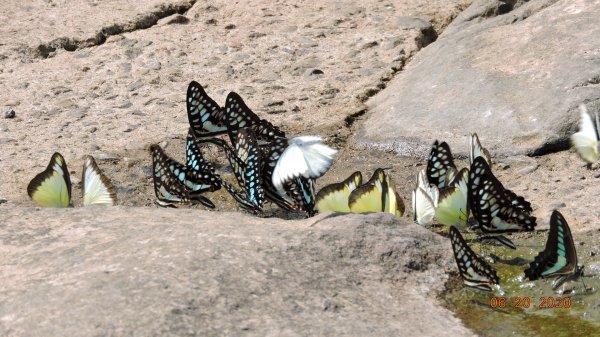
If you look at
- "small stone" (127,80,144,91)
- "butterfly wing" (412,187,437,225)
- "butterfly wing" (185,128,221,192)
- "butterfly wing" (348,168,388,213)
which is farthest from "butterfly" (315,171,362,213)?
"small stone" (127,80,144,91)

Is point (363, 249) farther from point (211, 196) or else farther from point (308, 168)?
point (211, 196)

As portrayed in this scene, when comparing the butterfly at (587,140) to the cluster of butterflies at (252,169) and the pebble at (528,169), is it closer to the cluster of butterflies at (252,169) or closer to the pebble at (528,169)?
the pebble at (528,169)

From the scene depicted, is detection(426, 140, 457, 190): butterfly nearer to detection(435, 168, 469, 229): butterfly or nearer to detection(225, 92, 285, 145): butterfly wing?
detection(435, 168, 469, 229): butterfly

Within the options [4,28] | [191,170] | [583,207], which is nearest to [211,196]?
[191,170]

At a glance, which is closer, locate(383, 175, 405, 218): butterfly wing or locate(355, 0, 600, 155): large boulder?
locate(383, 175, 405, 218): butterfly wing
